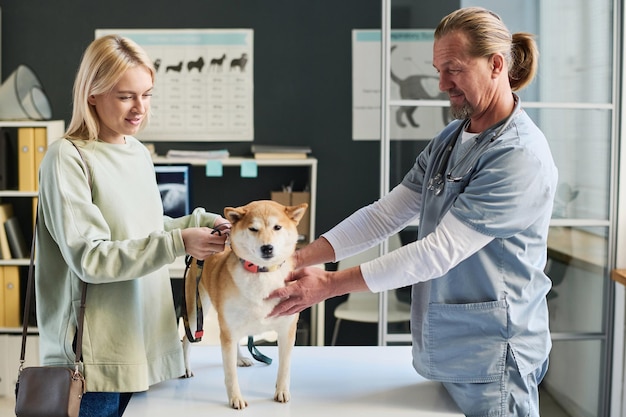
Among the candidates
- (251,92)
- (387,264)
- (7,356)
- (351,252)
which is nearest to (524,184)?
(387,264)

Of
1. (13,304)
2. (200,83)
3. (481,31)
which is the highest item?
(200,83)

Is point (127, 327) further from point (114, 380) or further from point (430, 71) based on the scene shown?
point (430, 71)

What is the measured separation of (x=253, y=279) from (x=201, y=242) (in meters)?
0.14

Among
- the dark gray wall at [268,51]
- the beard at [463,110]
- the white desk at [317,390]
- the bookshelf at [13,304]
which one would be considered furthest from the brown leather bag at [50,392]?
the dark gray wall at [268,51]

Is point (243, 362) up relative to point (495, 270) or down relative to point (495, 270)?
down

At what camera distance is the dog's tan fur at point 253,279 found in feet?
5.09

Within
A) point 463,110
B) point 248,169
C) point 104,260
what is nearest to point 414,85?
point 248,169

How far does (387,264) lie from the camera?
62.2 inches

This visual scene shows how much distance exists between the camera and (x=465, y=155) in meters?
1.64

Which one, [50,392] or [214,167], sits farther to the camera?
[214,167]

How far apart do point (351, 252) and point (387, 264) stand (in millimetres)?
350

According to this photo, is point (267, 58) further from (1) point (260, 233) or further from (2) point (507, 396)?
(2) point (507, 396)

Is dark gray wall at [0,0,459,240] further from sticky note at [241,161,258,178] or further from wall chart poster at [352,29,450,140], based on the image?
wall chart poster at [352,29,450,140]

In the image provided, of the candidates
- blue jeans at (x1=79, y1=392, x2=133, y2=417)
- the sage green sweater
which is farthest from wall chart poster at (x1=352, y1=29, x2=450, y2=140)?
blue jeans at (x1=79, y1=392, x2=133, y2=417)
